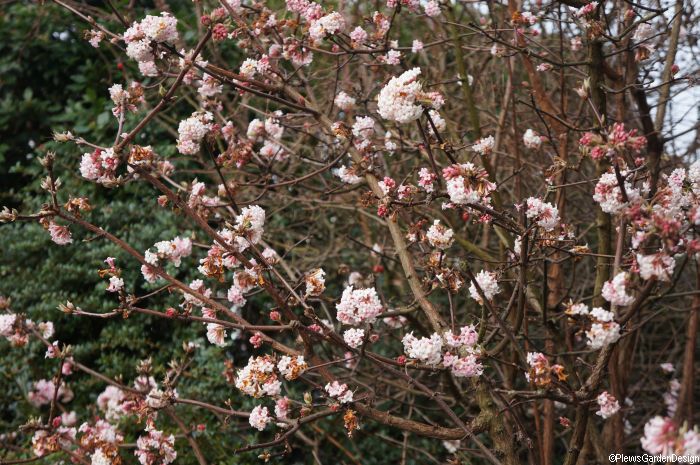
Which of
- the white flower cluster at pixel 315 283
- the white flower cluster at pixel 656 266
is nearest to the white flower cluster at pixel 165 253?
the white flower cluster at pixel 315 283

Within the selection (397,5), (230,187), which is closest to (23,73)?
(230,187)

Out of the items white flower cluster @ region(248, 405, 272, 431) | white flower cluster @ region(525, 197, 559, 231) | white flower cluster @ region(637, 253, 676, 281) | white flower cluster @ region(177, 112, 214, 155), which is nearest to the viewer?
white flower cluster @ region(637, 253, 676, 281)

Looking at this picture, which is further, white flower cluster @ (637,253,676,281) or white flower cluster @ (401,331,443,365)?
white flower cluster @ (401,331,443,365)

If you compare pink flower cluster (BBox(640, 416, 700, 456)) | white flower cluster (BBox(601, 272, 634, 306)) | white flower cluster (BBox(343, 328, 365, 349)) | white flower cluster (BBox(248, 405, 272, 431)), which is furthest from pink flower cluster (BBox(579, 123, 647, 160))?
white flower cluster (BBox(248, 405, 272, 431))

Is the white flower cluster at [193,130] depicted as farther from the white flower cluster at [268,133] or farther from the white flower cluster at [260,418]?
the white flower cluster at [260,418]

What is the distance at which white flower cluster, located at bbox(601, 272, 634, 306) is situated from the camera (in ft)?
5.54

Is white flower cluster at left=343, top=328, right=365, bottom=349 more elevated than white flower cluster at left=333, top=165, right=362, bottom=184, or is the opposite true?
white flower cluster at left=333, top=165, right=362, bottom=184

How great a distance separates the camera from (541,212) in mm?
2008

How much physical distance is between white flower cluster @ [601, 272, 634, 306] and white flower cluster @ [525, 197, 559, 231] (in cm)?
34

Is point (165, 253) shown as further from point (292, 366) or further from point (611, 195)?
point (611, 195)

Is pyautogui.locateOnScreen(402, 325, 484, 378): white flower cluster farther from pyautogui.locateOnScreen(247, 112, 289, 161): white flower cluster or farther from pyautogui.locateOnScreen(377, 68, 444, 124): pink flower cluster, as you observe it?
pyautogui.locateOnScreen(247, 112, 289, 161): white flower cluster

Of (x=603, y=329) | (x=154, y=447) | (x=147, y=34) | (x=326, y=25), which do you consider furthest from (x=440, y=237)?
(x=154, y=447)

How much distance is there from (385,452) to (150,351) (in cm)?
161

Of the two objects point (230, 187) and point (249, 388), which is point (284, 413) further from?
point (230, 187)
